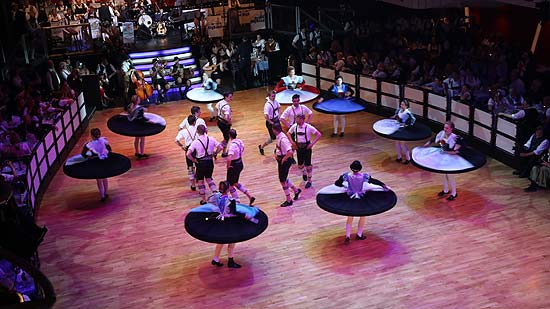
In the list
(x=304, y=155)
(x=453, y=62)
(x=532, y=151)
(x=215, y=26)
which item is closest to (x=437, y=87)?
(x=453, y=62)

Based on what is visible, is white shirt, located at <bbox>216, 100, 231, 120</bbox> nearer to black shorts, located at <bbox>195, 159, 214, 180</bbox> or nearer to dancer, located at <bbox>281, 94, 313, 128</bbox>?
dancer, located at <bbox>281, 94, 313, 128</bbox>

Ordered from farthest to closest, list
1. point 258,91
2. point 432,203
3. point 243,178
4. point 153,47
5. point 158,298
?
point 153,47, point 258,91, point 243,178, point 432,203, point 158,298

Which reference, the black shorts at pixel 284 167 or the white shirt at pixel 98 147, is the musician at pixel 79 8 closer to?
the white shirt at pixel 98 147

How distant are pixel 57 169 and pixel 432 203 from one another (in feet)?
27.7

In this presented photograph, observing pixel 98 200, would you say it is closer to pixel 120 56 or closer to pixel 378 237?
pixel 378 237

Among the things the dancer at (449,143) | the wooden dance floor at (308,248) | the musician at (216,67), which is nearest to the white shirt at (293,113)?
the wooden dance floor at (308,248)

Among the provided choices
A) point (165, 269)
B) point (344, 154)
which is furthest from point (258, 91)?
point (165, 269)

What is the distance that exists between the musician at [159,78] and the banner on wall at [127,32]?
231 centimetres

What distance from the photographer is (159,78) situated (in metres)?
21.0

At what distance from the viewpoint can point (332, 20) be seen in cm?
2392

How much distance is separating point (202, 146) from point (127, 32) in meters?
12.1

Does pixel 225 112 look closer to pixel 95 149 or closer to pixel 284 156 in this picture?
pixel 284 156

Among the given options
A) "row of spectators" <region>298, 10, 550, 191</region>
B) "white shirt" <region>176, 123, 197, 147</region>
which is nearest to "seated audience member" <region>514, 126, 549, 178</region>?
"row of spectators" <region>298, 10, 550, 191</region>

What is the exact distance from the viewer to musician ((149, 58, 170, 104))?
20.9m
